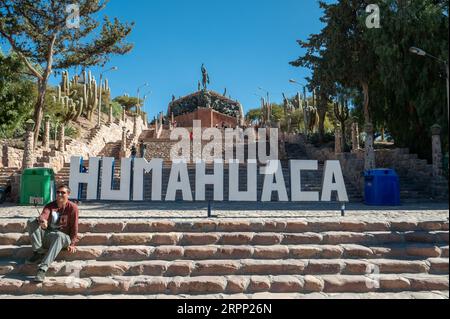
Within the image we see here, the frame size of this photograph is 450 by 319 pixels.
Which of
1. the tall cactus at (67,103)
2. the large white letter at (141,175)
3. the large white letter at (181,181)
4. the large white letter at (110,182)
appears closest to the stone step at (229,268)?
the large white letter at (181,181)

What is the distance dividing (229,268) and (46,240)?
2.82 m

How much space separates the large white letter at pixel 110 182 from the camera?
9383 mm

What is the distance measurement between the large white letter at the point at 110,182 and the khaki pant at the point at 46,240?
415 centimetres

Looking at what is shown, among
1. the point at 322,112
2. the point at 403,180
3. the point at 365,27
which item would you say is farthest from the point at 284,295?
the point at 322,112

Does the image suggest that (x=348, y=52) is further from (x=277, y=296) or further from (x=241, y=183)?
(x=277, y=296)

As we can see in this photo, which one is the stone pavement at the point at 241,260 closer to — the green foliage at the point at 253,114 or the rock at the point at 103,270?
the rock at the point at 103,270

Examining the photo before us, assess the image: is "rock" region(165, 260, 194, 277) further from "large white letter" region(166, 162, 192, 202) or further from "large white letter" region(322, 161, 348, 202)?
"large white letter" region(322, 161, 348, 202)

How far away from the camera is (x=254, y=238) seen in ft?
19.4

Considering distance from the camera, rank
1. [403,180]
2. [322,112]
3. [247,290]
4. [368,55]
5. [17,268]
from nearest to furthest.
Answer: [247,290], [17,268], [403,180], [368,55], [322,112]

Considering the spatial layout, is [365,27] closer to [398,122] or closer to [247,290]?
[398,122]

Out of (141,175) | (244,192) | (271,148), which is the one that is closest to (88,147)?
(271,148)
